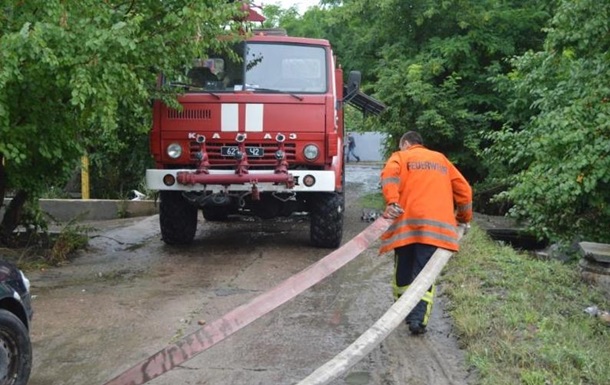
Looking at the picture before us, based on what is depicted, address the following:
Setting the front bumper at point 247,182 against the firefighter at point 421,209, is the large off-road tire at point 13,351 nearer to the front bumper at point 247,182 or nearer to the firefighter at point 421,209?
the firefighter at point 421,209

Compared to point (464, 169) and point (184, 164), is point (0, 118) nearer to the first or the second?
point (184, 164)

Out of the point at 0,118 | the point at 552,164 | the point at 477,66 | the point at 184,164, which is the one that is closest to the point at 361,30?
the point at 477,66

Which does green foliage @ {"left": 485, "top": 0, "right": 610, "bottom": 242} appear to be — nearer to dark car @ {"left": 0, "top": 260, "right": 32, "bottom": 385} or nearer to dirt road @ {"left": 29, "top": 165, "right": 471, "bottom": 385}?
dirt road @ {"left": 29, "top": 165, "right": 471, "bottom": 385}

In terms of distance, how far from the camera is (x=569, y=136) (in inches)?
360

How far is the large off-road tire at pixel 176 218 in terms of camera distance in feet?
31.0

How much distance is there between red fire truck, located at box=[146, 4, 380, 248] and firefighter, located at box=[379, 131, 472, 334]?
3046mm

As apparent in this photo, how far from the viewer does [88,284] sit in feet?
24.9

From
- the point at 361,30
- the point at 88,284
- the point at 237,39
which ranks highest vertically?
the point at 361,30

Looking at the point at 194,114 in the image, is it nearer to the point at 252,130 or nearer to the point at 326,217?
the point at 252,130

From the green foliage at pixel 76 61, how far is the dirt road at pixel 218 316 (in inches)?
62.1

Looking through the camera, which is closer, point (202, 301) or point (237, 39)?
point (202, 301)

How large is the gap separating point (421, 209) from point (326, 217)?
12.6ft

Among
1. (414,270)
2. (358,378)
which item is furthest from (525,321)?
(358,378)

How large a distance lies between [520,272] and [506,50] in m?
9.44
